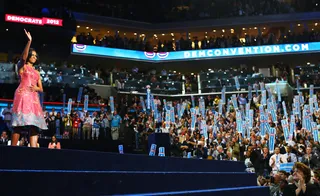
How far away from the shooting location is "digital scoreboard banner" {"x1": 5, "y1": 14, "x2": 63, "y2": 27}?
83.4 ft

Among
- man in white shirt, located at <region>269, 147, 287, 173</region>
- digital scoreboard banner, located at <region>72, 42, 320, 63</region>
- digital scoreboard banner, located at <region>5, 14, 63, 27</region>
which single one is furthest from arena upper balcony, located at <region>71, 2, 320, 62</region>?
man in white shirt, located at <region>269, 147, 287, 173</region>

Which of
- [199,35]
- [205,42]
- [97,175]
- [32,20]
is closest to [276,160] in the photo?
[97,175]

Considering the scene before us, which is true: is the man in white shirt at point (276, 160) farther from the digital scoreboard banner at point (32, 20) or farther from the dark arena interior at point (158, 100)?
the digital scoreboard banner at point (32, 20)

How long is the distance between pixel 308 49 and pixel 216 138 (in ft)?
60.1

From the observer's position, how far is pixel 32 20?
2580cm

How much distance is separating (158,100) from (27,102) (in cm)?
1732

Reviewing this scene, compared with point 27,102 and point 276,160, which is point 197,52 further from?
point 27,102

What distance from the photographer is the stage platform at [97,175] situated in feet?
10.7

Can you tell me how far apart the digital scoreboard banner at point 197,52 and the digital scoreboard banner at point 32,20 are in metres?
2.98

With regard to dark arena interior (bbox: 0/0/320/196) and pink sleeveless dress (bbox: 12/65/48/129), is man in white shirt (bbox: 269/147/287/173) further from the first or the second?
pink sleeveless dress (bbox: 12/65/48/129)

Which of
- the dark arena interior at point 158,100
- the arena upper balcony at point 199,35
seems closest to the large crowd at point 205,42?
the arena upper balcony at point 199,35

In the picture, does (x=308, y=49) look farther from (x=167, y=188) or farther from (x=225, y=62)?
(x=167, y=188)

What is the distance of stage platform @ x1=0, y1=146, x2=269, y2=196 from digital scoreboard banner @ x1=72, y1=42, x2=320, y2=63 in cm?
2526

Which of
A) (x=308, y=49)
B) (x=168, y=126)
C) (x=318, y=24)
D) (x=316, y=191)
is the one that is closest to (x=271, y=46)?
(x=308, y=49)
